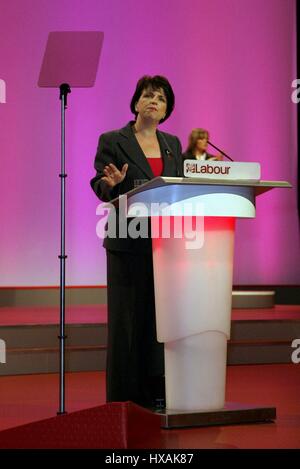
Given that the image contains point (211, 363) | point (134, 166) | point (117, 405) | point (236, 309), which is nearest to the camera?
point (117, 405)

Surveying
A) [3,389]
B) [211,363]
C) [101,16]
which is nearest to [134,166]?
[211,363]

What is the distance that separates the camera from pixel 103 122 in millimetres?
6809

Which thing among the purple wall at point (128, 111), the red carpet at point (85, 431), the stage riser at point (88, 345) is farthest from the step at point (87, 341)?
the red carpet at point (85, 431)

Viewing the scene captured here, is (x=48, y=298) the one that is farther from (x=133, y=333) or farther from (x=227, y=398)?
(x=133, y=333)

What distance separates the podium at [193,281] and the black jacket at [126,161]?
0.20 metres

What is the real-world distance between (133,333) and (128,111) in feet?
13.4

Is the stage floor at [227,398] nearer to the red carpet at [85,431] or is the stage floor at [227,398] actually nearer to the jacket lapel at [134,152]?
the red carpet at [85,431]

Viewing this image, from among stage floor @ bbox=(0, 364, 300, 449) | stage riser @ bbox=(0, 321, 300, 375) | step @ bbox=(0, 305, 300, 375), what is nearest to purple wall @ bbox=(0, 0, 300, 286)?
step @ bbox=(0, 305, 300, 375)

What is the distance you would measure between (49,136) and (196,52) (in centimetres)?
152

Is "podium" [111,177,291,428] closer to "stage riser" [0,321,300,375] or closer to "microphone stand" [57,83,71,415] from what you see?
"microphone stand" [57,83,71,415]

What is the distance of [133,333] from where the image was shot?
3.04m

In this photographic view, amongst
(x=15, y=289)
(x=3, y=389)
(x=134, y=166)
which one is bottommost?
(x=3, y=389)

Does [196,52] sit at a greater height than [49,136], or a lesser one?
greater

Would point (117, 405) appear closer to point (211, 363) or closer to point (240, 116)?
point (211, 363)
